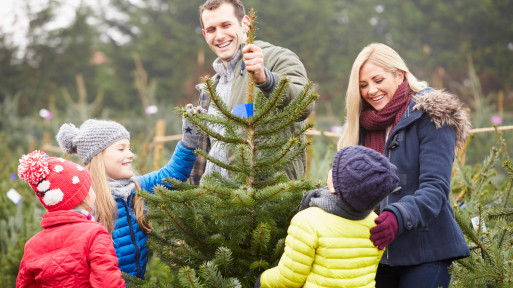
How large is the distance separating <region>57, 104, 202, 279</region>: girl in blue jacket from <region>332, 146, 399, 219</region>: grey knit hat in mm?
1072

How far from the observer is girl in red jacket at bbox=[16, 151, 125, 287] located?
2439 millimetres

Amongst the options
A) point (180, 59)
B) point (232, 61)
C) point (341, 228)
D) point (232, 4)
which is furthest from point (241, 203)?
point (180, 59)

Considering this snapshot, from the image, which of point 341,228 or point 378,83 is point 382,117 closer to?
point 378,83

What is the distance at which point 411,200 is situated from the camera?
223 cm

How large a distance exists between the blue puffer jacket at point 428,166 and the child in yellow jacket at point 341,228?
27 cm

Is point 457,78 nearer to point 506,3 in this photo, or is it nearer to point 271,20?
point 506,3

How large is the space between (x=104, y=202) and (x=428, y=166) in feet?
5.60

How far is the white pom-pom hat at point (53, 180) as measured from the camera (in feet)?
8.22

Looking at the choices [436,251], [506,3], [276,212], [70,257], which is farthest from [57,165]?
[506,3]

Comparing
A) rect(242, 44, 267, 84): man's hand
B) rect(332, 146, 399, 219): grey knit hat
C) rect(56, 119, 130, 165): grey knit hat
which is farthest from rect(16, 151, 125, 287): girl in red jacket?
rect(332, 146, 399, 219): grey knit hat

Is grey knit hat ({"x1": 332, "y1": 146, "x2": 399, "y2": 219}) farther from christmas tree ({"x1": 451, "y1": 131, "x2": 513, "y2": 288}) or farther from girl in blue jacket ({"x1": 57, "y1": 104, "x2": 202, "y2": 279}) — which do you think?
girl in blue jacket ({"x1": 57, "y1": 104, "x2": 202, "y2": 279})

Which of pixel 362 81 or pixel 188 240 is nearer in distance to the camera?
pixel 188 240

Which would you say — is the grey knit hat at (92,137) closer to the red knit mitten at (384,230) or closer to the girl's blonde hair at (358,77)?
the girl's blonde hair at (358,77)

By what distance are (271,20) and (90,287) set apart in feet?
87.2
